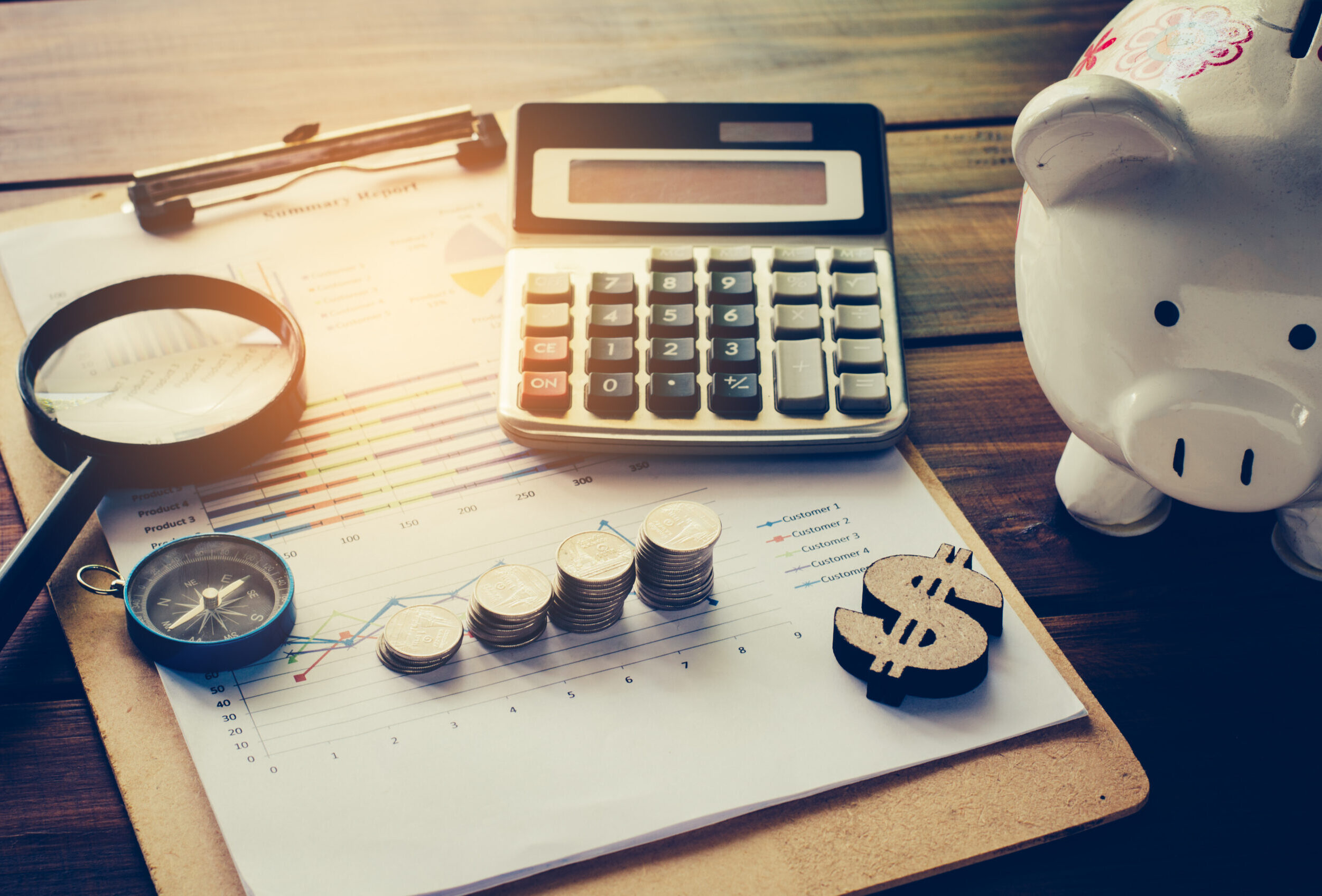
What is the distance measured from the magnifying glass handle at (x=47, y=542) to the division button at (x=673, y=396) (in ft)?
1.05

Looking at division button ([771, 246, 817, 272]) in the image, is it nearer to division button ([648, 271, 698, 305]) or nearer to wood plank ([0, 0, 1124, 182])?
division button ([648, 271, 698, 305])

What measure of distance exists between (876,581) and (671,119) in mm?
382

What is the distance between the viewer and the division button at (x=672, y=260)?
2.17 ft

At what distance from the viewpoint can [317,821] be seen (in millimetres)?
455

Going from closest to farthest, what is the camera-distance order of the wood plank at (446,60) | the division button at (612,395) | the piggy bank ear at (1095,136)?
the piggy bank ear at (1095,136)
the division button at (612,395)
the wood plank at (446,60)

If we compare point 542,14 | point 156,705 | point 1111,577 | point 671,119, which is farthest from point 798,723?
point 542,14

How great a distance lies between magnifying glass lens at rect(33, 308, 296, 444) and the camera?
0.61 meters

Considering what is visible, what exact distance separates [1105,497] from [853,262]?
0.22 m

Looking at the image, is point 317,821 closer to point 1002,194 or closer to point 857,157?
point 857,157

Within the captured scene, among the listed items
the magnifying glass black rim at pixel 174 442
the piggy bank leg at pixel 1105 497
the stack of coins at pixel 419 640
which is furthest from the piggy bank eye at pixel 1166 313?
the magnifying glass black rim at pixel 174 442

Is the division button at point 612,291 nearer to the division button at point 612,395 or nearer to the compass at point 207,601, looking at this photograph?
the division button at point 612,395

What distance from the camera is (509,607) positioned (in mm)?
511

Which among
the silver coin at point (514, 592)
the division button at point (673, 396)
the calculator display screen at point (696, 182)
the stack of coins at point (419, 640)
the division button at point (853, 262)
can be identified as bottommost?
the stack of coins at point (419, 640)

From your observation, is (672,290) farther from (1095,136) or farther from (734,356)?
(1095,136)
